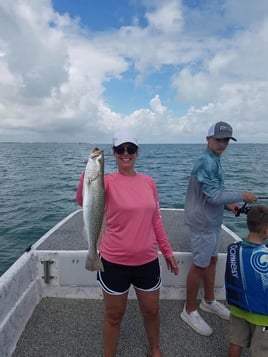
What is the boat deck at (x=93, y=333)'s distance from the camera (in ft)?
10.8

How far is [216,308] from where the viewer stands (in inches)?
154

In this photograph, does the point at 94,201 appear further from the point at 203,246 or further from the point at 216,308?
the point at 216,308

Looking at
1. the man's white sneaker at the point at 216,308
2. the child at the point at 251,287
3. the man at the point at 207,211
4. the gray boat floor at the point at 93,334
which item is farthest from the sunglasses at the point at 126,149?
the man's white sneaker at the point at 216,308

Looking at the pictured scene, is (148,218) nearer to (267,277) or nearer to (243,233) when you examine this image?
(267,277)

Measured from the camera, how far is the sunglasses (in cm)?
268

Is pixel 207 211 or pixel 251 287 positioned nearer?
pixel 251 287

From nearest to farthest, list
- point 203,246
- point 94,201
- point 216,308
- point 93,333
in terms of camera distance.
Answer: point 94,201 < point 203,246 < point 93,333 < point 216,308

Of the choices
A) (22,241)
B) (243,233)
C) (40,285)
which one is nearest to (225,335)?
(40,285)

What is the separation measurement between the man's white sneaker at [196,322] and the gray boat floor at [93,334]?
0.05m

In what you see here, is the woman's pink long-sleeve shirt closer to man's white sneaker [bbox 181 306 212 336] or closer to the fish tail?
the fish tail

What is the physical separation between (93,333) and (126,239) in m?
1.63

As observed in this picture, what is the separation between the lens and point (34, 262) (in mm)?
3988

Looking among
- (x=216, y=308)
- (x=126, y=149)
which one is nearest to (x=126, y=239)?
(x=126, y=149)

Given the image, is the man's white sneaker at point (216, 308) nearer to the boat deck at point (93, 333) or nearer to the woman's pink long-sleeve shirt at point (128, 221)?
the boat deck at point (93, 333)
